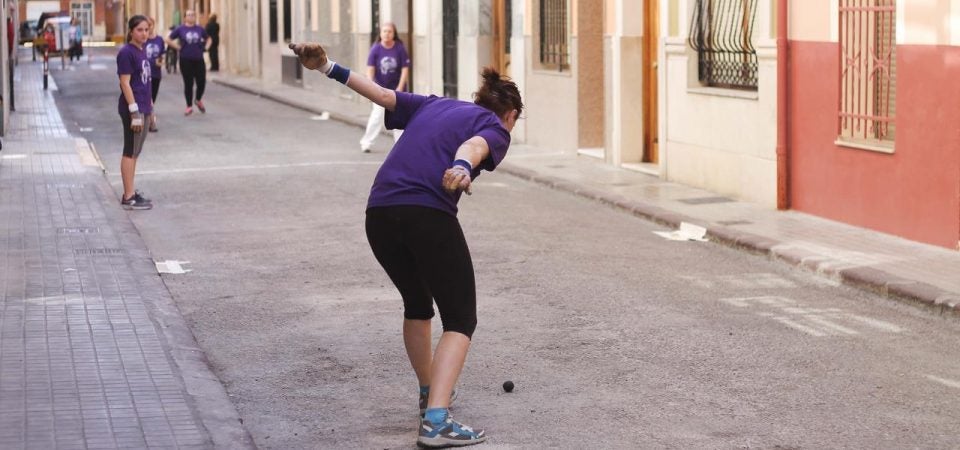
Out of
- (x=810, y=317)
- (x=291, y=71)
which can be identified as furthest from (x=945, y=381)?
(x=291, y=71)

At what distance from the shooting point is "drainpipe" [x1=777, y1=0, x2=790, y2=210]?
47.2 feet

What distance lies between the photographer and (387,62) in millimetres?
21625

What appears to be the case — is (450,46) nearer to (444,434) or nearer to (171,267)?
(171,267)

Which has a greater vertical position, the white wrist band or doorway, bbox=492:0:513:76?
doorway, bbox=492:0:513:76

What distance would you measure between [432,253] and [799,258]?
18.1 ft

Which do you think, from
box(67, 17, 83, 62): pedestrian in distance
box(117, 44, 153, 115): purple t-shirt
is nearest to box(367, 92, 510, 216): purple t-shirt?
box(117, 44, 153, 115): purple t-shirt

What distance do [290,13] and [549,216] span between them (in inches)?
1119

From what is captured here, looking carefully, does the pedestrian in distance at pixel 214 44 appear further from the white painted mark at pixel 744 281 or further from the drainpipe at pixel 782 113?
the white painted mark at pixel 744 281

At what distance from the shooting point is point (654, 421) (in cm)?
693

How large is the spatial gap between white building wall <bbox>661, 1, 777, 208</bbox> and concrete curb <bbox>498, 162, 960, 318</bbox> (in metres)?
1.08

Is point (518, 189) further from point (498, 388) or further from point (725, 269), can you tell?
point (498, 388)

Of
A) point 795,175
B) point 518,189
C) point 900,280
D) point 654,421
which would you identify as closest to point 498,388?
point 654,421

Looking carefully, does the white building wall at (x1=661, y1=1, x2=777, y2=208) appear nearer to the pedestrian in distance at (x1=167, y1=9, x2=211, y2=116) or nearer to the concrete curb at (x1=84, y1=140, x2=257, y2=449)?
the concrete curb at (x1=84, y1=140, x2=257, y2=449)

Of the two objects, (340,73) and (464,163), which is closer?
(464,163)
